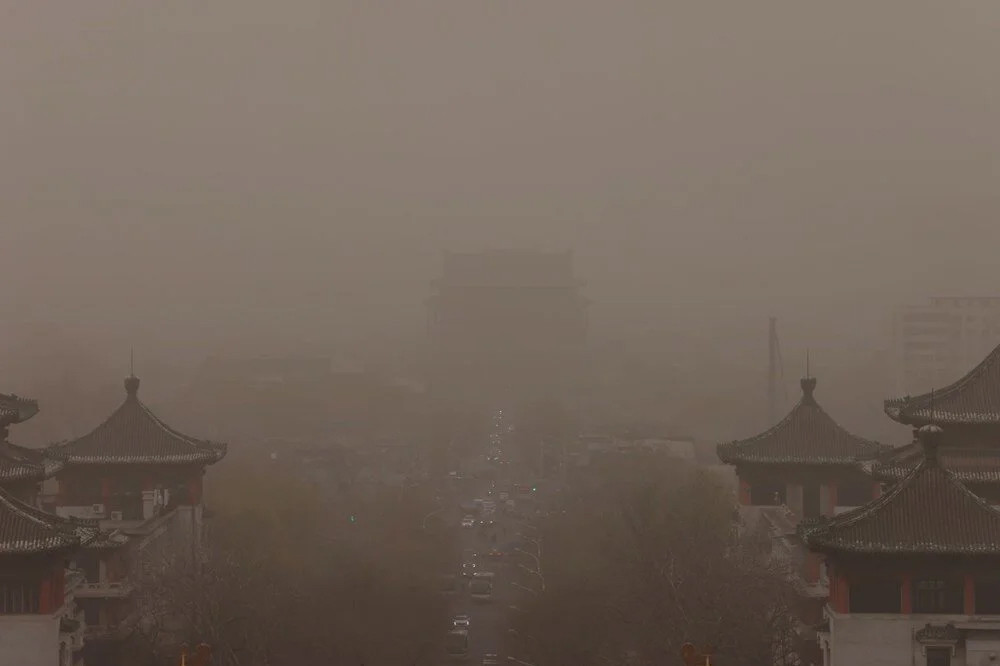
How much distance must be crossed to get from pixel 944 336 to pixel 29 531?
5706cm

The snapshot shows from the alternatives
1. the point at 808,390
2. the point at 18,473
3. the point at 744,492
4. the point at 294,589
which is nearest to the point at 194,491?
the point at 294,589

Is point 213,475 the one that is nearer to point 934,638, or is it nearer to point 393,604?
point 393,604

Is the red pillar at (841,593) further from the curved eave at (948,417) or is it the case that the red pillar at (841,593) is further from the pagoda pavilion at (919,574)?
the curved eave at (948,417)

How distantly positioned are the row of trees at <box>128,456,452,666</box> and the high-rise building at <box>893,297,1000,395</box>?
4065 centimetres

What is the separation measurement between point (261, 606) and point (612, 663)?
4.38 meters

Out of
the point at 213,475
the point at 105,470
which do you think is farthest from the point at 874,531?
the point at 213,475

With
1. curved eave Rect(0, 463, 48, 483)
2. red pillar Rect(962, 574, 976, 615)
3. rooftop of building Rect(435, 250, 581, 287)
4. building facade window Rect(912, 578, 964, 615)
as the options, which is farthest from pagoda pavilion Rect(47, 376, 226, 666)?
rooftop of building Rect(435, 250, 581, 287)

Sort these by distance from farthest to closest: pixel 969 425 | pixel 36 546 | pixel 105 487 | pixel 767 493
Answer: pixel 105 487 < pixel 767 493 < pixel 969 425 < pixel 36 546

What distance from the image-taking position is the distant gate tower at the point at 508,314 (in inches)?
4215

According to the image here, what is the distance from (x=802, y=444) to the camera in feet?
71.3

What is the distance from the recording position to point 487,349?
364 ft

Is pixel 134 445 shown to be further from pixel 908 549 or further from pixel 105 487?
pixel 908 549

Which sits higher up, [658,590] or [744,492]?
[744,492]

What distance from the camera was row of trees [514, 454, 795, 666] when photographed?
57.9 feet
